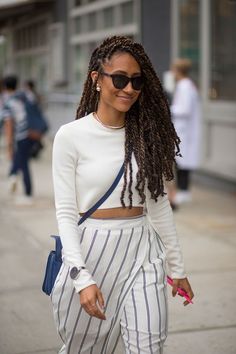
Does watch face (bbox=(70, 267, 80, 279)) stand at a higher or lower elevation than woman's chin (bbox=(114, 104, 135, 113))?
lower

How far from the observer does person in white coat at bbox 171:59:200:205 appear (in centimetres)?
904

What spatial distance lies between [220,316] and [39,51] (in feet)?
57.2

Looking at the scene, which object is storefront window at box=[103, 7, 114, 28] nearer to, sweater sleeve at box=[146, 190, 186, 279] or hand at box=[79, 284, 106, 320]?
sweater sleeve at box=[146, 190, 186, 279]

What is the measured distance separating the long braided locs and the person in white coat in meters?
5.72

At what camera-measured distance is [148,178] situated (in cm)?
310

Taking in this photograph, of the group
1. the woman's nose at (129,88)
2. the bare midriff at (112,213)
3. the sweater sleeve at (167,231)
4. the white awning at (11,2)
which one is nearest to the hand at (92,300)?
the bare midriff at (112,213)

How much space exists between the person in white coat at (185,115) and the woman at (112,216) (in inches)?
232

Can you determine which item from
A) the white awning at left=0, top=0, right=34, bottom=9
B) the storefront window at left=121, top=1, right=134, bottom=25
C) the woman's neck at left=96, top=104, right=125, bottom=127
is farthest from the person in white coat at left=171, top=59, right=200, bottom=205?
the white awning at left=0, top=0, right=34, bottom=9

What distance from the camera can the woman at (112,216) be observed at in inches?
118

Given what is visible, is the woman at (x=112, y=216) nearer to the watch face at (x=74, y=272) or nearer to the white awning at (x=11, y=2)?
the watch face at (x=74, y=272)

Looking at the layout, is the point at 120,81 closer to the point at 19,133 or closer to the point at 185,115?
the point at 185,115

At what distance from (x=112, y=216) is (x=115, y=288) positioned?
11.8 inches

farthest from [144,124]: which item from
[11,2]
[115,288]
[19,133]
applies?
[11,2]

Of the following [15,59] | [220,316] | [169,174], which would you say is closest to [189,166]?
[220,316]
